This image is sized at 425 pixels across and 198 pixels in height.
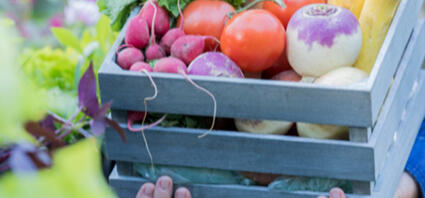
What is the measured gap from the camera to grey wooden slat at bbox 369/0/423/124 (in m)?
0.87

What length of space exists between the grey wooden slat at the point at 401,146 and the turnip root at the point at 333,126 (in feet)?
0.46

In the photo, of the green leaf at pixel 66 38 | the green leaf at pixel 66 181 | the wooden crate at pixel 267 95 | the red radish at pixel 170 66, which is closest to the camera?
the green leaf at pixel 66 181

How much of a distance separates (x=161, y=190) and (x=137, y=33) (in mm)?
309

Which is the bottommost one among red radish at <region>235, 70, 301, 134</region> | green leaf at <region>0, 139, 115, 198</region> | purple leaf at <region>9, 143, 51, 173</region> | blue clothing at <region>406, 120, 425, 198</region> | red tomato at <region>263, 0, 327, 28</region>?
blue clothing at <region>406, 120, 425, 198</region>

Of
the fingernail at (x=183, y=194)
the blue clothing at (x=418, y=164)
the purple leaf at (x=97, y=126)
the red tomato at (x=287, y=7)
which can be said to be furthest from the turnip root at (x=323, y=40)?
the purple leaf at (x=97, y=126)

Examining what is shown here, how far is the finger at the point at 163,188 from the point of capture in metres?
1.01

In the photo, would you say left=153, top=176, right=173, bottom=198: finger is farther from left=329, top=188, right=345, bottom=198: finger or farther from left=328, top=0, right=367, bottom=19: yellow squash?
left=328, top=0, right=367, bottom=19: yellow squash

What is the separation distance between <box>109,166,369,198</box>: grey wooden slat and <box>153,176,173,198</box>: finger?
0.02m

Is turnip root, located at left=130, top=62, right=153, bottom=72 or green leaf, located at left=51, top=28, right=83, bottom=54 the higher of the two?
turnip root, located at left=130, top=62, right=153, bottom=72

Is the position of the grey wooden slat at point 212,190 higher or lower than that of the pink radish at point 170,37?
lower

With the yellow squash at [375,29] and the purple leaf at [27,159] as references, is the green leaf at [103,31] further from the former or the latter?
the purple leaf at [27,159]

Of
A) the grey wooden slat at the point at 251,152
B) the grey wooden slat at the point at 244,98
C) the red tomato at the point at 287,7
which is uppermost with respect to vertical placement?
the red tomato at the point at 287,7

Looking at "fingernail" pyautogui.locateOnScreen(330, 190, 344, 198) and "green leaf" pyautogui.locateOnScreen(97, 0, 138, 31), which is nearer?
"fingernail" pyautogui.locateOnScreen(330, 190, 344, 198)

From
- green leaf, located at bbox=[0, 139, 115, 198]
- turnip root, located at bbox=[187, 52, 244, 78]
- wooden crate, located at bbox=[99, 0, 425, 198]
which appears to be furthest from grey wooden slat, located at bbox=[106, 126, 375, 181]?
green leaf, located at bbox=[0, 139, 115, 198]
